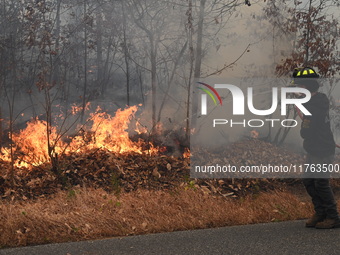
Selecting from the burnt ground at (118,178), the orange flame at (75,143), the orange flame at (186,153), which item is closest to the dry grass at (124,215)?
the burnt ground at (118,178)

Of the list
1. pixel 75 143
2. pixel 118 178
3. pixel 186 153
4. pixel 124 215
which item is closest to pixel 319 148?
pixel 124 215

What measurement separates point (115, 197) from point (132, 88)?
16.4m

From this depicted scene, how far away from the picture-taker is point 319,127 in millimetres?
5508

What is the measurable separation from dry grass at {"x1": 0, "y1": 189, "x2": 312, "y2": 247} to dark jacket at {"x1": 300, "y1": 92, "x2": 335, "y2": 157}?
1.37 m

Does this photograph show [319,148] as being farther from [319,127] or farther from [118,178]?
[118,178]

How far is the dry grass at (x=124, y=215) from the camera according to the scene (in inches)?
218

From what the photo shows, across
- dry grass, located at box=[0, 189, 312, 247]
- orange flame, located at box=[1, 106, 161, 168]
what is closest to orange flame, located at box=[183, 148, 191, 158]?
orange flame, located at box=[1, 106, 161, 168]

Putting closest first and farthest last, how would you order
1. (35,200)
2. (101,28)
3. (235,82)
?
(35,200)
(235,82)
(101,28)

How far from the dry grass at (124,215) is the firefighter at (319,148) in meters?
1.03

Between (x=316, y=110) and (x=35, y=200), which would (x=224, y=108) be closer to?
(x=35, y=200)

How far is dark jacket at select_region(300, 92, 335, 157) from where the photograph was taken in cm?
549

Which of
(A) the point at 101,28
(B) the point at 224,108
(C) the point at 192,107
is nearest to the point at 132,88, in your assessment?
(A) the point at 101,28

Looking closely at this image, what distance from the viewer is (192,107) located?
12875 millimetres

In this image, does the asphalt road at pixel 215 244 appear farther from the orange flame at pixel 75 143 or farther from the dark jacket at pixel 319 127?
the orange flame at pixel 75 143
